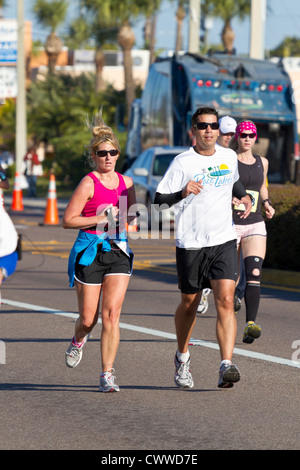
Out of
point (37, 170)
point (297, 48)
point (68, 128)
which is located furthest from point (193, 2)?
point (297, 48)

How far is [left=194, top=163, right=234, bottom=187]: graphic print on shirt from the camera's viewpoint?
23.5 ft

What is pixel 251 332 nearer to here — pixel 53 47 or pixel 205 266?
pixel 205 266

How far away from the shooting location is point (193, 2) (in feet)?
107

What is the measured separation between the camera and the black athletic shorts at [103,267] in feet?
23.6

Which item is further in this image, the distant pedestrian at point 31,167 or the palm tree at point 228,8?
the palm tree at point 228,8

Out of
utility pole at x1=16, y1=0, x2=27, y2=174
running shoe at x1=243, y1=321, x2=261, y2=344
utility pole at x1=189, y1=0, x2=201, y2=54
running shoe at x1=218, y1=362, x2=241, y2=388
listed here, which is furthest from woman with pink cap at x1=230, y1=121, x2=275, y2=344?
utility pole at x1=16, y1=0, x2=27, y2=174

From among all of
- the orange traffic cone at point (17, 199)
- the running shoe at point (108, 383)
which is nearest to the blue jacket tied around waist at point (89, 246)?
the running shoe at point (108, 383)

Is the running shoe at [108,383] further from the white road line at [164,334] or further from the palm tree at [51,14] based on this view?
the palm tree at [51,14]

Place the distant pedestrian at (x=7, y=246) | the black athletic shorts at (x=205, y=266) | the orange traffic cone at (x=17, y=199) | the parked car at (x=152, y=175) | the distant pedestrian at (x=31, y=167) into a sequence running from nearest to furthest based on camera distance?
the black athletic shorts at (x=205, y=266), the distant pedestrian at (x=7, y=246), the parked car at (x=152, y=175), the orange traffic cone at (x=17, y=199), the distant pedestrian at (x=31, y=167)

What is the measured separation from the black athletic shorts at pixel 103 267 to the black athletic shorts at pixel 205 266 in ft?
1.39

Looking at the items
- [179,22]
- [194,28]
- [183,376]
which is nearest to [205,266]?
[183,376]

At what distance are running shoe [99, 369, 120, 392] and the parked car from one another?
13.7m

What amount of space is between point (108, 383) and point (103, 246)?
0.97 meters

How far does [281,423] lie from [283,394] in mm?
854
